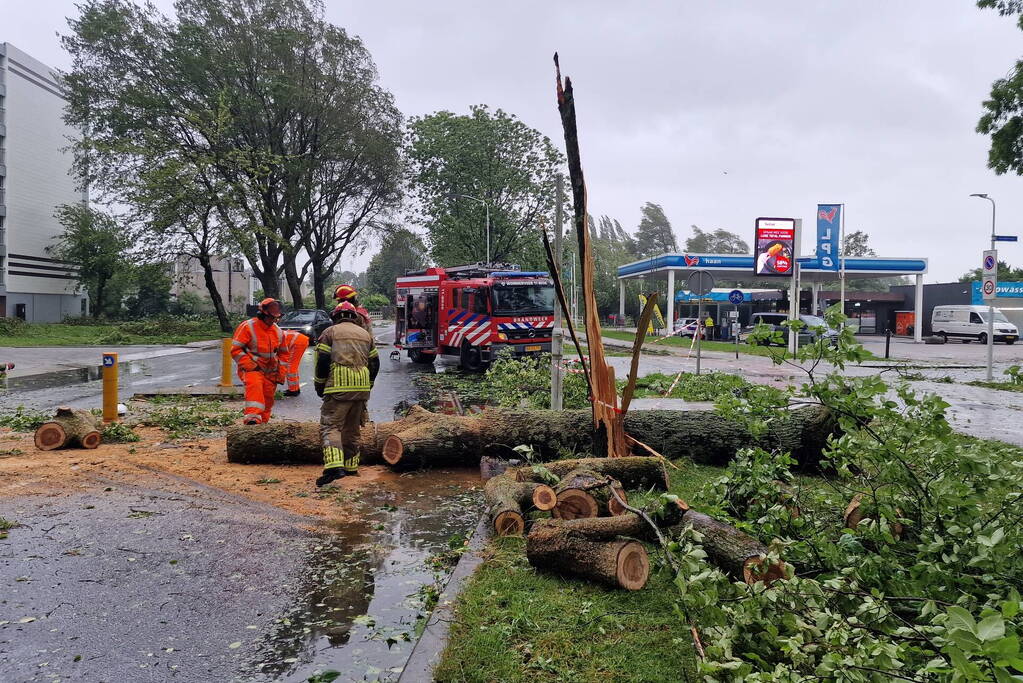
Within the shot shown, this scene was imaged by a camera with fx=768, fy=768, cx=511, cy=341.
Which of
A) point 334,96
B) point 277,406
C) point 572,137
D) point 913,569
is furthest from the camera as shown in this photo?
point 334,96

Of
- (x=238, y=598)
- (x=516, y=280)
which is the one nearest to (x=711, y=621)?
(x=238, y=598)

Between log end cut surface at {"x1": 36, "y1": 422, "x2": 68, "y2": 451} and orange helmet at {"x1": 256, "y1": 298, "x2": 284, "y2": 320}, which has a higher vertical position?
orange helmet at {"x1": 256, "y1": 298, "x2": 284, "y2": 320}

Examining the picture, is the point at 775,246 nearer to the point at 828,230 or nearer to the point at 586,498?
the point at 828,230

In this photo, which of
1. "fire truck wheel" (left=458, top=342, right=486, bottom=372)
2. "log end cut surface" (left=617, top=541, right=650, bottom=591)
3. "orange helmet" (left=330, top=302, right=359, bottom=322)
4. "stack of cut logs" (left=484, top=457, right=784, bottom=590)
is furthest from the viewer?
"fire truck wheel" (left=458, top=342, right=486, bottom=372)

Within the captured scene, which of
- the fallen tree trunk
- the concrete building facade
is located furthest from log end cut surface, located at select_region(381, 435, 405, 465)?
the concrete building facade

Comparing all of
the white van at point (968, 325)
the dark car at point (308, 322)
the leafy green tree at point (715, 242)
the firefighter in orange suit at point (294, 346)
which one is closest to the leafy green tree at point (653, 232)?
the leafy green tree at point (715, 242)

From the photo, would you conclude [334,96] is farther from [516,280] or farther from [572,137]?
[572,137]

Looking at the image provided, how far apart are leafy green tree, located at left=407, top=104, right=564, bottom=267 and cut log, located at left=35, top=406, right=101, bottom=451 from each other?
35.8m

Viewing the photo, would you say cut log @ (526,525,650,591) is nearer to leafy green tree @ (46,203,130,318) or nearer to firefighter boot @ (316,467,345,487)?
firefighter boot @ (316,467,345,487)

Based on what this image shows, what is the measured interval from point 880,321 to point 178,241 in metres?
49.8

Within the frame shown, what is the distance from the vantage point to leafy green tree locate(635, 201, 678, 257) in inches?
5349

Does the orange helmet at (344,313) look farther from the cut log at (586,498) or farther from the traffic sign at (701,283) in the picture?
the traffic sign at (701,283)

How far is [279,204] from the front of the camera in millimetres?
37719

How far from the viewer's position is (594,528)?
4.50m
